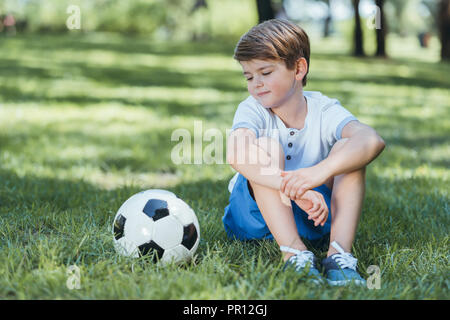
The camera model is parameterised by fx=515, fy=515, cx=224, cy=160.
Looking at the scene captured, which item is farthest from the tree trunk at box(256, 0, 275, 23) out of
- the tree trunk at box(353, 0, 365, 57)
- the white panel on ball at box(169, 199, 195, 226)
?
the tree trunk at box(353, 0, 365, 57)

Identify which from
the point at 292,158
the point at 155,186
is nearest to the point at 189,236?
the point at 292,158

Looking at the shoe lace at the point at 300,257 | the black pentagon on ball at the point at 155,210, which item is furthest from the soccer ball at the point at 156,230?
the shoe lace at the point at 300,257

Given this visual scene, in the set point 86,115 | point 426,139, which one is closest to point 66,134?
point 86,115

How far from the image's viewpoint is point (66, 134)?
557 centimetres

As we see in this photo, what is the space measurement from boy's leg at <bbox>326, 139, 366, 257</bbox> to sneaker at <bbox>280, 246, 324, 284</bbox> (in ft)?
0.51

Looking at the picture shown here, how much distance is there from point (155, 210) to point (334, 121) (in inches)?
38.8

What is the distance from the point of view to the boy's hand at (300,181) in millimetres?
2203

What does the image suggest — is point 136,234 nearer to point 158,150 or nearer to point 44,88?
point 158,150

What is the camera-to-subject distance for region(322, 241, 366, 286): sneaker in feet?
7.02

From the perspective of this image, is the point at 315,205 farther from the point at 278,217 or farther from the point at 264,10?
the point at 264,10

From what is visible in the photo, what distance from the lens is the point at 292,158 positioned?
2629 millimetres

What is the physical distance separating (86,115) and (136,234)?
4642 mm

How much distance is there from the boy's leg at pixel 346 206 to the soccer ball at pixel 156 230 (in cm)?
66

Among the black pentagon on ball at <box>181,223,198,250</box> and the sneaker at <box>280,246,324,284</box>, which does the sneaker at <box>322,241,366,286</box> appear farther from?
the black pentagon on ball at <box>181,223,198,250</box>
